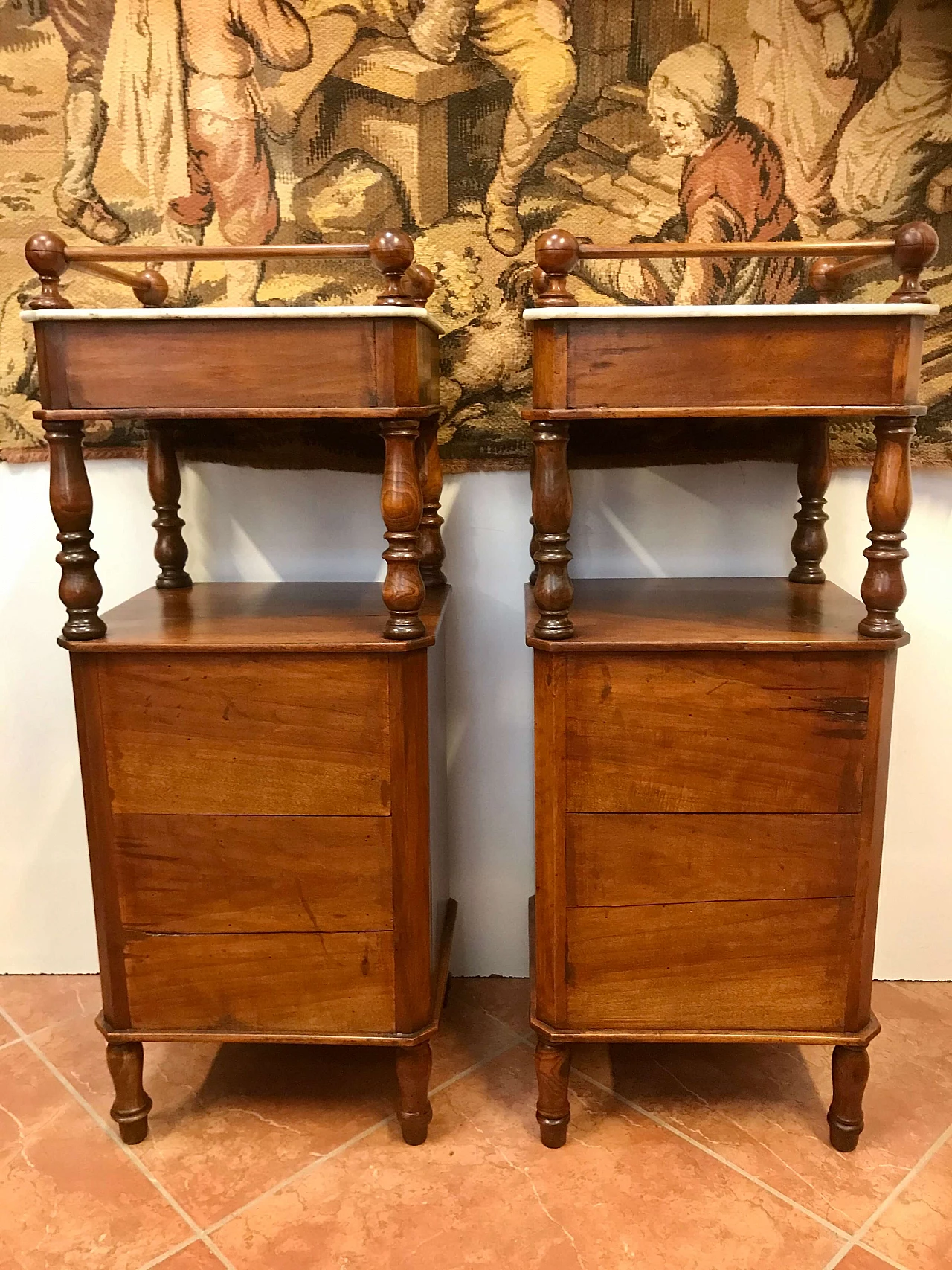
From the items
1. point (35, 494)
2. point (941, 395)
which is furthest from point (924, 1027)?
point (35, 494)

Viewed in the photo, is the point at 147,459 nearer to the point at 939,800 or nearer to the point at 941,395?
the point at 941,395

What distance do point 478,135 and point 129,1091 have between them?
5.44 ft

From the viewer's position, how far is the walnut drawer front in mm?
1409

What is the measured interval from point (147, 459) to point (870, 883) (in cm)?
140

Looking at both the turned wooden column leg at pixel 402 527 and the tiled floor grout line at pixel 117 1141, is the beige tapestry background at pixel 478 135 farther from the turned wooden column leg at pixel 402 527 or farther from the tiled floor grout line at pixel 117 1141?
the tiled floor grout line at pixel 117 1141

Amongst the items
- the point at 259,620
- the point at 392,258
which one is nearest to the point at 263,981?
the point at 259,620

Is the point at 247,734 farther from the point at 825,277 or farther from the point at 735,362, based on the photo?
the point at 825,277

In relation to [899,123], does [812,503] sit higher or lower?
lower

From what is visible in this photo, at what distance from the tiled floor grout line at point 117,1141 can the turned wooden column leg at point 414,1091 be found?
32 centimetres

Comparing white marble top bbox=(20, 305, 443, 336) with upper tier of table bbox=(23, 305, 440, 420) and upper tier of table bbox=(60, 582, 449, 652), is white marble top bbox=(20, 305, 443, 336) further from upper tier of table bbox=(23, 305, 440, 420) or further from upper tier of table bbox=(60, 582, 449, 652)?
upper tier of table bbox=(60, 582, 449, 652)

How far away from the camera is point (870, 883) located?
1.47 meters

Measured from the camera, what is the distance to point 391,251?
1.31 m

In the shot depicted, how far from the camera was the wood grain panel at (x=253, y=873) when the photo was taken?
1.47 metres

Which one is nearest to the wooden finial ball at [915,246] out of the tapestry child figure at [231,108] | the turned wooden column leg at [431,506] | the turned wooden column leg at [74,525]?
the turned wooden column leg at [431,506]
